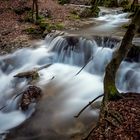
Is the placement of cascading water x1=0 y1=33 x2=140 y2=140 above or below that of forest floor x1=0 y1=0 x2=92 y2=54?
below

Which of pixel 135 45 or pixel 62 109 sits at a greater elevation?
pixel 135 45

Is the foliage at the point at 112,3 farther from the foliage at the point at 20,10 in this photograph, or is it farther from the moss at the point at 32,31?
the moss at the point at 32,31

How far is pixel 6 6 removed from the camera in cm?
2134

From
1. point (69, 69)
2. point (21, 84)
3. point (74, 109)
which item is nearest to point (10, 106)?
point (21, 84)

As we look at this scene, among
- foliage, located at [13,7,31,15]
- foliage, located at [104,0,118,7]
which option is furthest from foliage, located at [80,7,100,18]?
foliage, located at [104,0,118,7]

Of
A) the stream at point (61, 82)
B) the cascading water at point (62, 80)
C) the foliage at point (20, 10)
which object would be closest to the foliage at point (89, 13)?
the foliage at point (20, 10)

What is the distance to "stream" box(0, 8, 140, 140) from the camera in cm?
923

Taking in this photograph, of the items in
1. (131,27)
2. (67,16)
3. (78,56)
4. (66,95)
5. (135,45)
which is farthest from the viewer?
(67,16)

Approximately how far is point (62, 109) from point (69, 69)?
3.40 m

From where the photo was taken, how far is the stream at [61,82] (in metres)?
9.23

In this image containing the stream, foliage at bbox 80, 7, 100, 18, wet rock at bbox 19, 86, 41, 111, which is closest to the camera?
the stream

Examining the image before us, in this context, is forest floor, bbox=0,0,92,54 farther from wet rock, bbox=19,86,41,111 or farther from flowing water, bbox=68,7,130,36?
wet rock, bbox=19,86,41,111

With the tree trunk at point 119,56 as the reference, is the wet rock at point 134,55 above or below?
below

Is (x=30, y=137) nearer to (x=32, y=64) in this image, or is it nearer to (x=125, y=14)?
(x=32, y=64)
